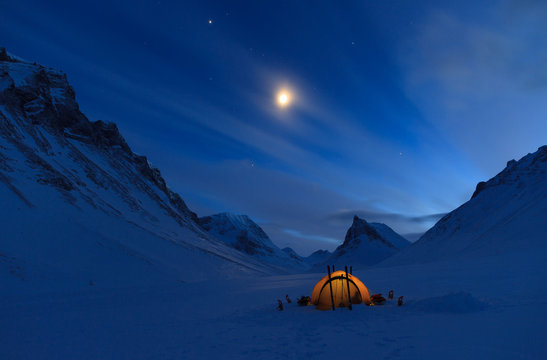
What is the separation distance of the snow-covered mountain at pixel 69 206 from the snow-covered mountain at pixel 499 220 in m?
58.0

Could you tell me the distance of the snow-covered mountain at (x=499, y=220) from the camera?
2435 inches

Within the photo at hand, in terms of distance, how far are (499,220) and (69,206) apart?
100 m

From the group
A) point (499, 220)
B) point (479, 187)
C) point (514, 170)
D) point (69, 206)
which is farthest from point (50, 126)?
point (479, 187)

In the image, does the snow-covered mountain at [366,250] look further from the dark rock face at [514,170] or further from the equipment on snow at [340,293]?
the equipment on snow at [340,293]

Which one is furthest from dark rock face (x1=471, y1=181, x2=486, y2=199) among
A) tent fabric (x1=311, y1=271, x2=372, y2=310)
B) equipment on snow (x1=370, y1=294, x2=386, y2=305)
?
tent fabric (x1=311, y1=271, x2=372, y2=310)

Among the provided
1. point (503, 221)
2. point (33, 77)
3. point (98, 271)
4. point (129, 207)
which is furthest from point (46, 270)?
point (503, 221)

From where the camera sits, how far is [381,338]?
32.0ft

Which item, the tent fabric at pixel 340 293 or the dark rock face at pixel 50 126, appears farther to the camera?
the dark rock face at pixel 50 126

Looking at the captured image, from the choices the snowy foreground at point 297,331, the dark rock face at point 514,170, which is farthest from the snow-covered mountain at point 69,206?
the dark rock face at point 514,170

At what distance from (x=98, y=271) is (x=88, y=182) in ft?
128

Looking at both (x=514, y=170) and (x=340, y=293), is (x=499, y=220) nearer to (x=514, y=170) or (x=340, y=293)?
(x=514, y=170)

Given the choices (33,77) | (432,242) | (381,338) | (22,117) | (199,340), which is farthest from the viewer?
(432,242)

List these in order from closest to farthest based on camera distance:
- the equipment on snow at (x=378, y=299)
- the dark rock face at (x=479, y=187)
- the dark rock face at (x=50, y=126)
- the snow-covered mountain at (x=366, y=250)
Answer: the equipment on snow at (x=378, y=299) < the dark rock face at (x=50, y=126) < the dark rock face at (x=479, y=187) < the snow-covered mountain at (x=366, y=250)

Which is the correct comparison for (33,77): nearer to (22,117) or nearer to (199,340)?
(22,117)
